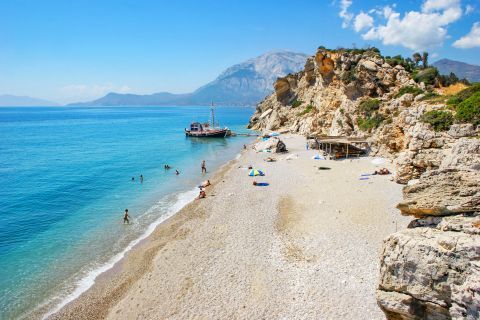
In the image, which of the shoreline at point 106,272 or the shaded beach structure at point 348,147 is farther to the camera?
the shaded beach structure at point 348,147

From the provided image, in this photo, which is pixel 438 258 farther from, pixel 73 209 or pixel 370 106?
pixel 370 106

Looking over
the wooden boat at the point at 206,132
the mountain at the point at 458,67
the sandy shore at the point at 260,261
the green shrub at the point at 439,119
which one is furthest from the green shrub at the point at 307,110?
the sandy shore at the point at 260,261

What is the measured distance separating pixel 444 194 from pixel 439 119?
23.7m

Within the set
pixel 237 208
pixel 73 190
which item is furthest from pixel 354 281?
pixel 73 190

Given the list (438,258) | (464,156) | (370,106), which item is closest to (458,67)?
(370,106)

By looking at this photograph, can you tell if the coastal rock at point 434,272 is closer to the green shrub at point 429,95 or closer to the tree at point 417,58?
the green shrub at point 429,95

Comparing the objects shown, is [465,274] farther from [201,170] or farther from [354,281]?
[201,170]

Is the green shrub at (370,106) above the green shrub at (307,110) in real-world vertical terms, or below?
above

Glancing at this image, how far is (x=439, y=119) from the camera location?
27.7m

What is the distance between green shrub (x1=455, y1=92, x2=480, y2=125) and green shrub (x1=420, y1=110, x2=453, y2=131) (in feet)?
2.54

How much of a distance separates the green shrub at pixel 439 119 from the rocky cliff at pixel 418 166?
0.24 ft

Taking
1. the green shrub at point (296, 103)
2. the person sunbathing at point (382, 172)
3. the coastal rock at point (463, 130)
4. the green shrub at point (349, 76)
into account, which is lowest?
the person sunbathing at point (382, 172)

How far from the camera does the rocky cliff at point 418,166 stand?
6207 mm

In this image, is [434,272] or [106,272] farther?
[106,272]
